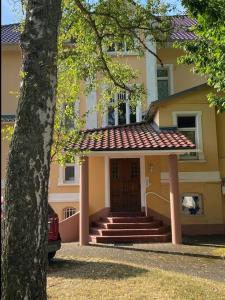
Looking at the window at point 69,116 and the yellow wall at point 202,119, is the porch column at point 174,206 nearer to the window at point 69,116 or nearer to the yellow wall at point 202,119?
the yellow wall at point 202,119

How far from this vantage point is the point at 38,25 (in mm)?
5828

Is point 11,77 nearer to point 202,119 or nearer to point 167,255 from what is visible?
point 202,119

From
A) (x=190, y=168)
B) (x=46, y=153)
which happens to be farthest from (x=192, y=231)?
(x=46, y=153)

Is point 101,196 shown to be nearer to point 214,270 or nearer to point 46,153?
point 214,270

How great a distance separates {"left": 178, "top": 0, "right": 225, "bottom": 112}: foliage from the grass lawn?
5259 mm

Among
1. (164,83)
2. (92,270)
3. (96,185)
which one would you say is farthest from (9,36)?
(92,270)

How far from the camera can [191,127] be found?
19.2m

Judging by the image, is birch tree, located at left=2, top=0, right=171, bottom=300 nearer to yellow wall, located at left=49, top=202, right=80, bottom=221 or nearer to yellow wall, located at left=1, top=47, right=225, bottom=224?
yellow wall, located at left=1, top=47, right=225, bottom=224

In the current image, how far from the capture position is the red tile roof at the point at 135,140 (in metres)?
16.3

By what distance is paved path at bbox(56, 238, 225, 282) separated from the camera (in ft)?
36.2

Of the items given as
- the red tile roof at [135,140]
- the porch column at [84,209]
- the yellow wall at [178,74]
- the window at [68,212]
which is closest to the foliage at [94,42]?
the red tile roof at [135,140]

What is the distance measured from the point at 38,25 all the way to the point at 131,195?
44.3 feet

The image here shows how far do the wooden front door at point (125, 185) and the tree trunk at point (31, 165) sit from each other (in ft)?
43.6

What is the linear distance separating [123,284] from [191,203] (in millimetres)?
10584
